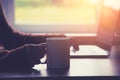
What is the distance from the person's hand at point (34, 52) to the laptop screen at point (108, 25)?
1.88ft

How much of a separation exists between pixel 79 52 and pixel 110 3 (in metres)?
0.44

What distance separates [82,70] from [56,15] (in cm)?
168

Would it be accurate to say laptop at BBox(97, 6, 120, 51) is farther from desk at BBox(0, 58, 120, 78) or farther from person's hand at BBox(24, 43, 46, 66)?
person's hand at BBox(24, 43, 46, 66)

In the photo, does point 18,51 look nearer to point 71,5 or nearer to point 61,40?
point 61,40

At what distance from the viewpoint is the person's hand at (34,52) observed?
1491mm

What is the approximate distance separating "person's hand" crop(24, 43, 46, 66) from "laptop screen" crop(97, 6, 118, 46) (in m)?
0.57

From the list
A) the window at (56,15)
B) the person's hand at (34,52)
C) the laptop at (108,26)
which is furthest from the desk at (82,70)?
the window at (56,15)

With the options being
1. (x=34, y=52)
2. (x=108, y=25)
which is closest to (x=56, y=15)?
(x=108, y=25)

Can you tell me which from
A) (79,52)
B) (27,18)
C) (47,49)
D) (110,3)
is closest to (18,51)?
(47,49)

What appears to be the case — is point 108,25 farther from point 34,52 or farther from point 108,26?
point 34,52

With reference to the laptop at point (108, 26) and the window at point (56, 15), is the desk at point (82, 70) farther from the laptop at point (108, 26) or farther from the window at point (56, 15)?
the window at point (56, 15)

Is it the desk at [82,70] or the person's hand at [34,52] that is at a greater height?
the person's hand at [34,52]

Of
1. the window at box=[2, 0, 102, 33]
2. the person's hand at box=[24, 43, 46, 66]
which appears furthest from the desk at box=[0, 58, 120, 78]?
the window at box=[2, 0, 102, 33]

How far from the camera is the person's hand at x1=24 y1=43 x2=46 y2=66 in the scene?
1.49m
